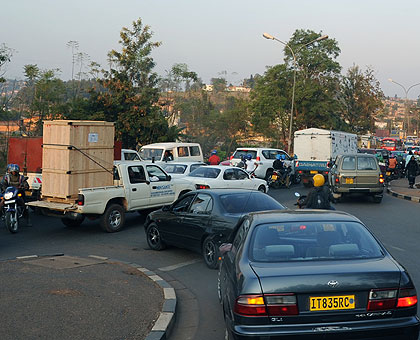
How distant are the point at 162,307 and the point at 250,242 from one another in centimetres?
226

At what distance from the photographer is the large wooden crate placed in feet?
42.7

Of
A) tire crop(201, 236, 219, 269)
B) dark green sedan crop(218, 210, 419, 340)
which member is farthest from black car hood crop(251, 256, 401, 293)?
tire crop(201, 236, 219, 269)

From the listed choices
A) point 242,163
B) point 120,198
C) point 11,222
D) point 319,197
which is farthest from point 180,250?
point 242,163

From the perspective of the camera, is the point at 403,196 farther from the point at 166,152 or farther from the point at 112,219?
the point at 112,219

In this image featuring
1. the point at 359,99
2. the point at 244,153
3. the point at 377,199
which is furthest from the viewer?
the point at 359,99

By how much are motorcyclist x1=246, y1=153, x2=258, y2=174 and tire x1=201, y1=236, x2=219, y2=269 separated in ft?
48.9

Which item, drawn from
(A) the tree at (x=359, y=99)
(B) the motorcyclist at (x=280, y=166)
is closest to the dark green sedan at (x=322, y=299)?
(B) the motorcyclist at (x=280, y=166)

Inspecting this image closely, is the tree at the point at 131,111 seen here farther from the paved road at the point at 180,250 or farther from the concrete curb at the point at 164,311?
the concrete curb at the point at 164,311

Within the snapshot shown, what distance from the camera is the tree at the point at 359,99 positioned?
58344 millimetres

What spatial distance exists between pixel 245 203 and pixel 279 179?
16.0 m

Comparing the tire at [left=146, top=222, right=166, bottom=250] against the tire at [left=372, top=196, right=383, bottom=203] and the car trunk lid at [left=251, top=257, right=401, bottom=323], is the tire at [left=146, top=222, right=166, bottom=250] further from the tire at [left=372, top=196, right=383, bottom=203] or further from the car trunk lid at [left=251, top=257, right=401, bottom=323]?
the tire at [left=372, top=196, right=383, bottom=203]

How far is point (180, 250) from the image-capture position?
11430 mm

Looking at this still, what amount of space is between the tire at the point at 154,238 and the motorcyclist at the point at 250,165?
13.3m

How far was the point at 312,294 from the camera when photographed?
14.5 feet
